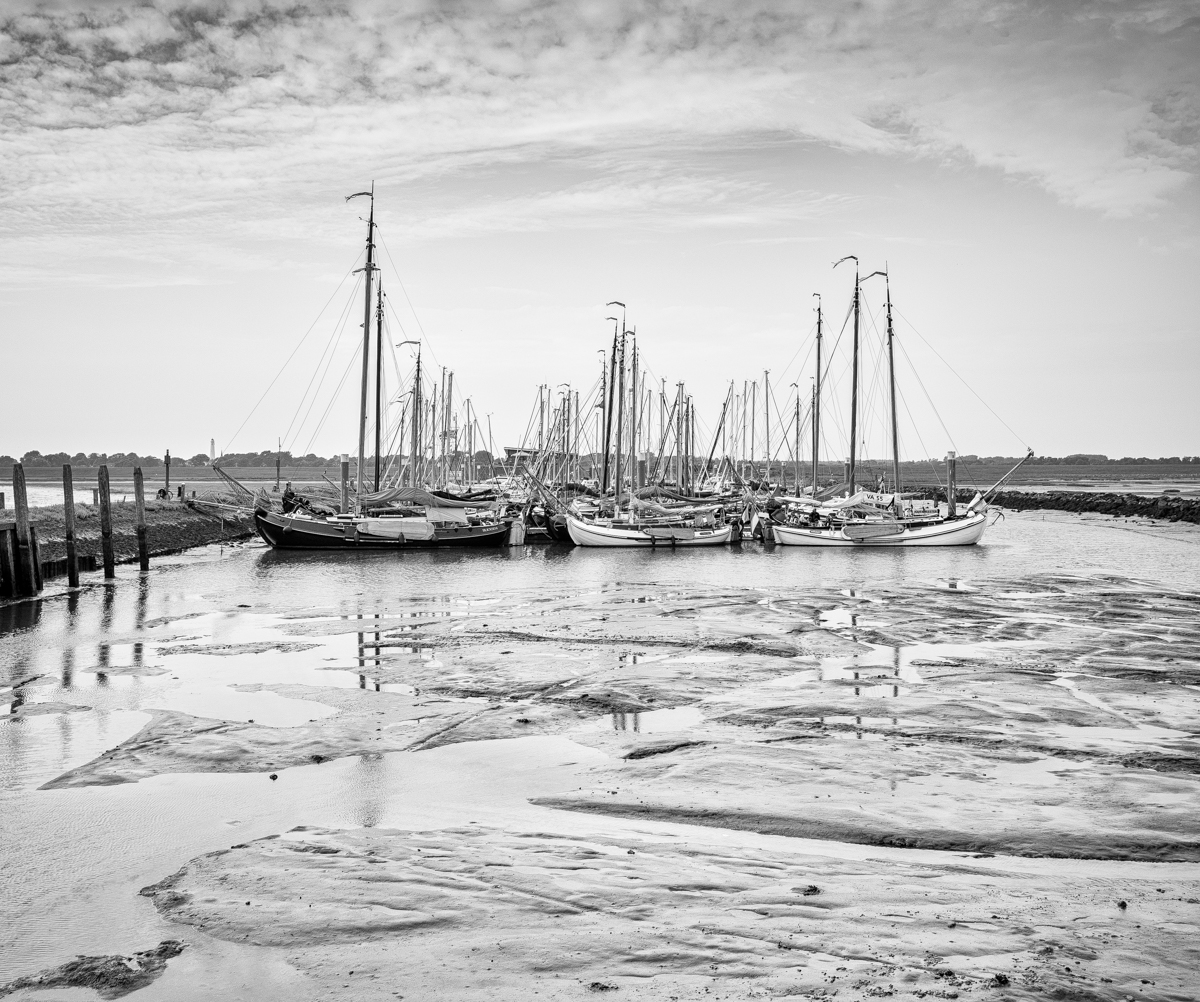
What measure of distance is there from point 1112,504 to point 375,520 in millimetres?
58724

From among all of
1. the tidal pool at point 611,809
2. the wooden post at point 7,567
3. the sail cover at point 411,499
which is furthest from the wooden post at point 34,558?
the sail cover at point 411,499

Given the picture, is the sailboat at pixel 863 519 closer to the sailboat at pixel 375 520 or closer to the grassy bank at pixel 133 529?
the sailboat at pixel 375 520

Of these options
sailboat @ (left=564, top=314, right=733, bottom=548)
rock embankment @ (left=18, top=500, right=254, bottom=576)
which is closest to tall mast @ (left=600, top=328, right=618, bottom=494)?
sailboat @ (left=564, top=314, right=733, bottom=548)

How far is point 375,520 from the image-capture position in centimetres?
4384

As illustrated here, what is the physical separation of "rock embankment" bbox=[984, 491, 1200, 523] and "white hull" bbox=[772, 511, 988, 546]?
889 inches

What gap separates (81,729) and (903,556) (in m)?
35.5

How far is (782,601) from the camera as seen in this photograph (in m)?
25.0

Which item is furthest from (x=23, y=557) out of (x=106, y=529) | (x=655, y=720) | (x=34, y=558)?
(x=655, y=720)

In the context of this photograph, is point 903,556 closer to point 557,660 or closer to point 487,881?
point 557,660

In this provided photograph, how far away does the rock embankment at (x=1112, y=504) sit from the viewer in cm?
6393

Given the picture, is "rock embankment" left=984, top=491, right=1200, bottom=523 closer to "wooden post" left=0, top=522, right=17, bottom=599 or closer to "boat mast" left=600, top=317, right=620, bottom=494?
"boat mast" left=600, top=317, right=620, bottom=494

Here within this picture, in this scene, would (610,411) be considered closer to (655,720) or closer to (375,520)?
(375,520)

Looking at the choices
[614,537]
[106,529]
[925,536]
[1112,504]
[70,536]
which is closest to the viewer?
[70,536]

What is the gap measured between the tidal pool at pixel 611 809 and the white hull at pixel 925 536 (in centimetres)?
2570
